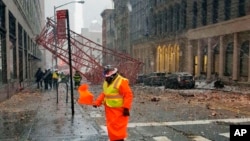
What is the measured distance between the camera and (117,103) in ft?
24.4

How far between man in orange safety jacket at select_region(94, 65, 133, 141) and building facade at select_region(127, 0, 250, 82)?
28059 mm

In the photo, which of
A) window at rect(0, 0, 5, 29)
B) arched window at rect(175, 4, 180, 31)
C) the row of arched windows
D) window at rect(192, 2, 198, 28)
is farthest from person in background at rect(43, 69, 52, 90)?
arched window at rect(175, 4, 180, 31)

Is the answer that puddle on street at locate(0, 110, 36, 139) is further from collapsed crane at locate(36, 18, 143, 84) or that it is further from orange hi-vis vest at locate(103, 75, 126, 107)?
collapsed crane at locate(36, 18, 143, 84)

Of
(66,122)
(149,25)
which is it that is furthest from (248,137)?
(149,25)

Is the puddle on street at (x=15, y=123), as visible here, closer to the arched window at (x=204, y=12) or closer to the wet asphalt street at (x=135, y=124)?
the wet asphalt street at (x=135, y=124)

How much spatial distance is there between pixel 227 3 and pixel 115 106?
32426mm

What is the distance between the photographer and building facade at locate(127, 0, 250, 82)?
35.5 meters

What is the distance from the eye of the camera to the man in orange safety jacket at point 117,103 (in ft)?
24.1

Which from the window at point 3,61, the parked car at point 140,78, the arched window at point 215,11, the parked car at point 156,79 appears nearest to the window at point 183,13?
the arched window at point 215,11

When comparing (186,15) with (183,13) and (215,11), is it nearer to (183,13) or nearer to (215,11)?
(183,13)

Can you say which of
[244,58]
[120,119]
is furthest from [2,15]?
[244,58]

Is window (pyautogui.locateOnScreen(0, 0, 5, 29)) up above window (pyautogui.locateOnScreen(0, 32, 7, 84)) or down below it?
above

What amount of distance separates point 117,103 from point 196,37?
37607 mm

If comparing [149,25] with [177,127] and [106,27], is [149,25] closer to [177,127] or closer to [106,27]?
[106,27]
